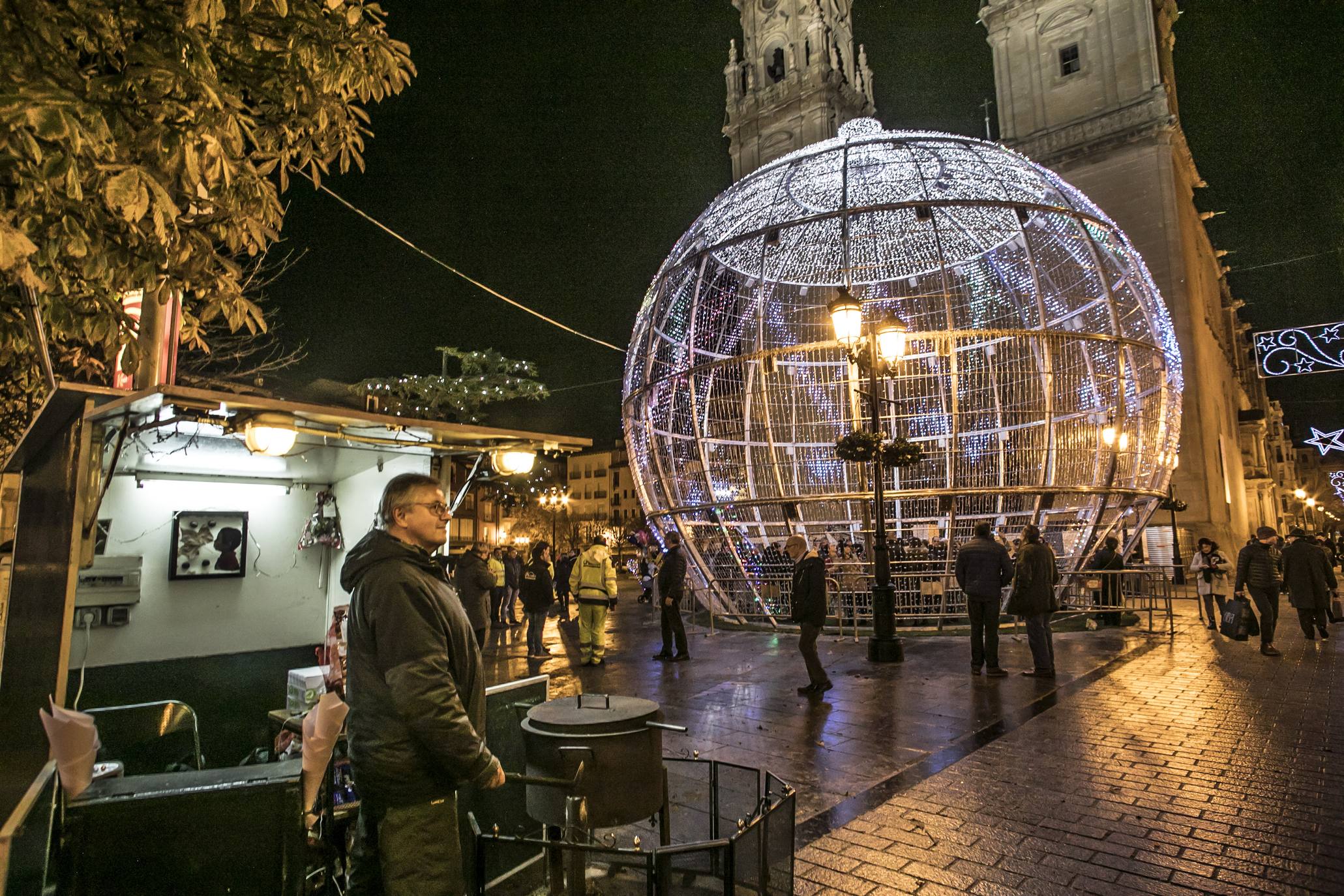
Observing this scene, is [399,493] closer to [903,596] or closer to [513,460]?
[513,460]

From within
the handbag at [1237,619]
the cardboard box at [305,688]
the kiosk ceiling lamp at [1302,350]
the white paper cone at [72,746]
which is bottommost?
the handbag at [1237,619]

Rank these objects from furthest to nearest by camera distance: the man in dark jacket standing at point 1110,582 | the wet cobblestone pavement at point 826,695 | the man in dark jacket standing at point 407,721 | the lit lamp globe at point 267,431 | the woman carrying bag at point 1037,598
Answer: the man in dark jacket standing at point 1110,582 → the woman carrying bag at point 1037,598 → the wet cobblestone pavement at point 826,695 → the lit lamp globe at point 267,431 → the man in dark jacket standing at point 407,721

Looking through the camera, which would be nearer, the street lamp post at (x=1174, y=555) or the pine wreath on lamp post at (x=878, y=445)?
the pine wreath on lamp post at (x=878, y=445)

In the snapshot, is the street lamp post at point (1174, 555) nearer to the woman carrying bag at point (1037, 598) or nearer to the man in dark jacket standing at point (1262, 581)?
the man in dark jacket standing at point (1262, 581)

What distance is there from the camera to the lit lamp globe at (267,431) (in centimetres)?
451

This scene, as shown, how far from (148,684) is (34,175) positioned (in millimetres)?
5042

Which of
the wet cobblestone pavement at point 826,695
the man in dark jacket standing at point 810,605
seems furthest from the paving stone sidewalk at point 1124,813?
the man in dark jacket standing at point 810,605

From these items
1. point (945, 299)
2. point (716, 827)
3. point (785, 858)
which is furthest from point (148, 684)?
point (945, 299)

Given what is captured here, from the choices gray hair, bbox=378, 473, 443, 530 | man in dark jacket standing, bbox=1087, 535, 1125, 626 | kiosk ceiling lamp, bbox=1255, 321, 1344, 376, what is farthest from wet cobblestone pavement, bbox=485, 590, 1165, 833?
kiosk ceiling lamp, bbox=1255, 321, 1344, 376

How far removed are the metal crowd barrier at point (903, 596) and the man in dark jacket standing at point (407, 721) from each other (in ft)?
30.9

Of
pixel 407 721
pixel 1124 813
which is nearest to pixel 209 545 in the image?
pixel 407 721

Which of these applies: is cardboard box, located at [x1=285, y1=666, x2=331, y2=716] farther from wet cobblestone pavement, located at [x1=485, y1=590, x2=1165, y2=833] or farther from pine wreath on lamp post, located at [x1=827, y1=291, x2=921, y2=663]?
pine wreath on lamp post, located at [x1=827, y1=291, x2=921, y2=663]

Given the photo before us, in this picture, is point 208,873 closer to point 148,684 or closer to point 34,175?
point 34,175

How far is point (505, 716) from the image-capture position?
3.68 m
